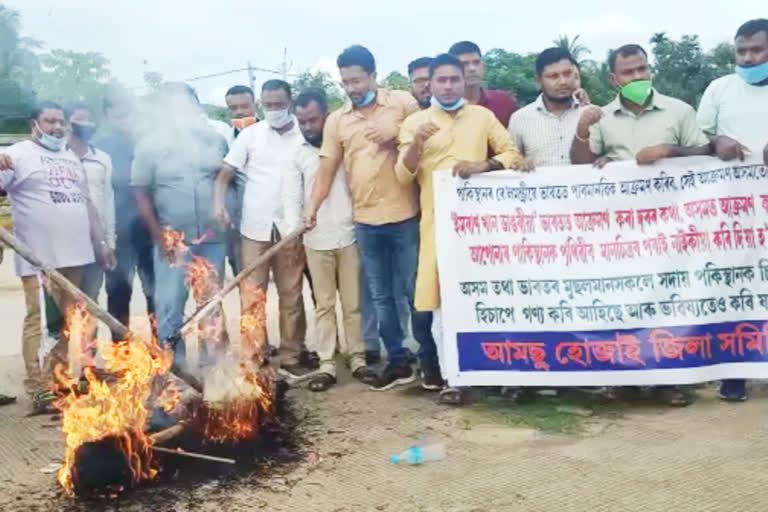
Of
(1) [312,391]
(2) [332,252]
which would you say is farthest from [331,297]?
(1) [312,391]

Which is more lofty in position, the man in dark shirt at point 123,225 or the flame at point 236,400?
the man in dark shirt at point 123,225

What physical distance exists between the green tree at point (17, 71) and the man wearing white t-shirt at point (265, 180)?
4.71 ft

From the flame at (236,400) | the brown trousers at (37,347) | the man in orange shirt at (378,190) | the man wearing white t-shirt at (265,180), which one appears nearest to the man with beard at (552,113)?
the man in orange shirt at (378,190)

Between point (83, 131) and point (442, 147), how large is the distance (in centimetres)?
286

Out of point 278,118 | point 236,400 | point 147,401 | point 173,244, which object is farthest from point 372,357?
point 147,401

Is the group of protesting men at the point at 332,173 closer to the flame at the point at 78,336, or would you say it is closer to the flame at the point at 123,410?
the flame at the point at 78,336

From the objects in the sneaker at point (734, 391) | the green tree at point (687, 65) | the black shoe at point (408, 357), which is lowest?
the sneaker at point (734, 391)

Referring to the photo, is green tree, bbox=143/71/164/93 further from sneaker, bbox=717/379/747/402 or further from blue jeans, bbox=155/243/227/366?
sneaker, bbox=717/379/747/402

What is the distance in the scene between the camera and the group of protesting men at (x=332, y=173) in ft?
16.7

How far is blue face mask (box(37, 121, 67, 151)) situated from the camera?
5.63 meters

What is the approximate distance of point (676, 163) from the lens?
194 inches

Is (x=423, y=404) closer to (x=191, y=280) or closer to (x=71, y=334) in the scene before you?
(x=191, y=280)

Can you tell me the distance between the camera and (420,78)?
20.9 feet

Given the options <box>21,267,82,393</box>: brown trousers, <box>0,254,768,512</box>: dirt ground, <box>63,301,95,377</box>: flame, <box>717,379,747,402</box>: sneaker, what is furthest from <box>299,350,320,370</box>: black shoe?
<box>717,379,747,402</box>: sneaker
